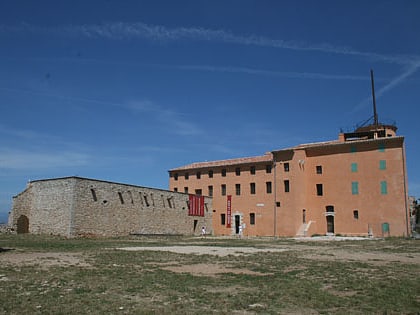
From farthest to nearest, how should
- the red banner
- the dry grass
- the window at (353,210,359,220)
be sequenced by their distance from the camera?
the red banner < the window at (353,210,359,220) < the dry grass

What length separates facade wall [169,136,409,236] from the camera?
1523 inches

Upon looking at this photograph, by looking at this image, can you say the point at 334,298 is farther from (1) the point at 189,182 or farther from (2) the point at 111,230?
(1) the point at 189,182

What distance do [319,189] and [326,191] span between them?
2.89 feet

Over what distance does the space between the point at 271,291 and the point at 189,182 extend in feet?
139

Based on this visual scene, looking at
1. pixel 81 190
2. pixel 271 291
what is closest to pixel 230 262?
pixel 271 291

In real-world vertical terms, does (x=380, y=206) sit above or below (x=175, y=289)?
above

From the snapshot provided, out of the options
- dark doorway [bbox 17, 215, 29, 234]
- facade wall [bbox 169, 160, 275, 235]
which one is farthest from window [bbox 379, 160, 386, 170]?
dark doorway [bbox 17, 215, 29, 234]

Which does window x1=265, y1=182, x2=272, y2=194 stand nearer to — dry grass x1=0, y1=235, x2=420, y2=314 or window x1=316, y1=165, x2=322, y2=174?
window x1=316, y1=165, x2=322, y2=174

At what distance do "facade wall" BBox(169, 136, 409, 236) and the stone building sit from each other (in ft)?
34.7

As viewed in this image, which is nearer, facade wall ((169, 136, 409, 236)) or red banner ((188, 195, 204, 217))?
facade wall ((169, 136, 409, 236))

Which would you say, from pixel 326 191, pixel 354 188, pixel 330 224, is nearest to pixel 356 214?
pixel 354 188

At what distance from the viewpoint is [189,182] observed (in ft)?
166

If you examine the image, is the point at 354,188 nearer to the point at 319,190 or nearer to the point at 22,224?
the point at 319,190

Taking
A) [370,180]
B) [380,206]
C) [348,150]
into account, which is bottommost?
[380,206]
